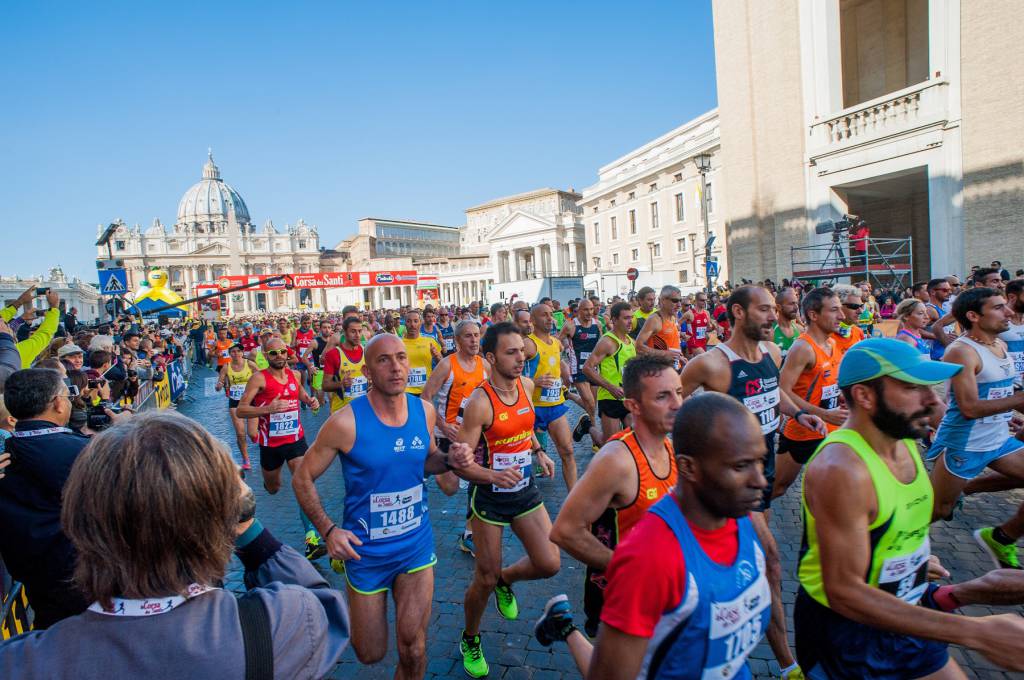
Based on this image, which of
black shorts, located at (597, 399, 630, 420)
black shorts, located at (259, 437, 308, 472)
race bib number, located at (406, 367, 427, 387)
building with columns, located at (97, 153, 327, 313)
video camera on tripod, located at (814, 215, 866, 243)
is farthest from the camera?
building with columns, located at (97, 153, 327, 313)

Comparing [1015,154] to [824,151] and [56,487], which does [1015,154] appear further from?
[56,487]

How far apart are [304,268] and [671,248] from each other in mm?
96148

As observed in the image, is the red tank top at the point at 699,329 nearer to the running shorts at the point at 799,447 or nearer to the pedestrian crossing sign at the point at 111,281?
the running shorts at the point at 799,447

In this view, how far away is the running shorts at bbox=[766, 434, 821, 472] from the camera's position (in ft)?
15.7

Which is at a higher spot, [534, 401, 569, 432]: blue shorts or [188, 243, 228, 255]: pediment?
[188, 243, 228, 255]: pediment

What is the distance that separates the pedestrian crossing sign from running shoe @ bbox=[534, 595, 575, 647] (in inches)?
584

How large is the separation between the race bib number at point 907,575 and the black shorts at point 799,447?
2.53m

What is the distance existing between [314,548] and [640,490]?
388 cm

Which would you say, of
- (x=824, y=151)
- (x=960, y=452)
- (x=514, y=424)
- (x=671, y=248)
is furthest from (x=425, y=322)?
(x=671, y=248)

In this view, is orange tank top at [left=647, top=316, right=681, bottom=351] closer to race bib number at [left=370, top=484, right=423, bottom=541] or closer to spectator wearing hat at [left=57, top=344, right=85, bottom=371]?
race bib number at [left=370, top=484, right=423, bottom=541]

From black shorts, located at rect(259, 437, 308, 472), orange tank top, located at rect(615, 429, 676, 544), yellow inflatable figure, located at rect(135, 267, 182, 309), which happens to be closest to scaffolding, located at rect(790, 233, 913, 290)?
black shorts, located at rect(259, 437, 308, 472)

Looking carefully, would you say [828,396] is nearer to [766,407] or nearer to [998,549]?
[766,407]

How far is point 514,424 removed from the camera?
14.2ft

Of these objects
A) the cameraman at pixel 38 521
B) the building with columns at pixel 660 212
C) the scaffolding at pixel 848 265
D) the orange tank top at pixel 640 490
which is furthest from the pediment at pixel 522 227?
the cameraman at pixel 38 521
